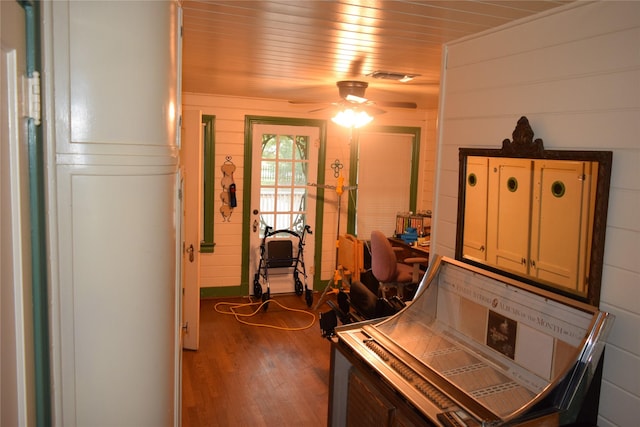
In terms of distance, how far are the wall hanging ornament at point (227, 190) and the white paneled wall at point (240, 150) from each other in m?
0.05

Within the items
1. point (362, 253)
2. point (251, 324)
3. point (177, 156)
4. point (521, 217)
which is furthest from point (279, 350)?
point (177, 156)

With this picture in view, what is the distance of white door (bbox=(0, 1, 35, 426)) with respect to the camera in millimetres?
994

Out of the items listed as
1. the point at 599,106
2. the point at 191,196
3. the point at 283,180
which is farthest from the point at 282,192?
the point at 599,106

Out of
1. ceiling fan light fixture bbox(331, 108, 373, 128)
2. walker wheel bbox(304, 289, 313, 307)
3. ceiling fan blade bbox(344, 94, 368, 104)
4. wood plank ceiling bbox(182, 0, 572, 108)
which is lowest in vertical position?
walker wheel bbox(304, 289, 313, 307)

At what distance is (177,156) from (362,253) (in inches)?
172

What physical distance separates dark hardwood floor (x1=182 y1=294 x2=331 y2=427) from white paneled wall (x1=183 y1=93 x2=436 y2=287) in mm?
725

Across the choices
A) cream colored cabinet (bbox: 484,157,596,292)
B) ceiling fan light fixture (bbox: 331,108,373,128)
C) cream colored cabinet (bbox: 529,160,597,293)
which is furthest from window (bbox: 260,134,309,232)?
cream colored cabinet (bbox: 529,160,597,293)

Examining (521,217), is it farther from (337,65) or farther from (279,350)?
(279,350)

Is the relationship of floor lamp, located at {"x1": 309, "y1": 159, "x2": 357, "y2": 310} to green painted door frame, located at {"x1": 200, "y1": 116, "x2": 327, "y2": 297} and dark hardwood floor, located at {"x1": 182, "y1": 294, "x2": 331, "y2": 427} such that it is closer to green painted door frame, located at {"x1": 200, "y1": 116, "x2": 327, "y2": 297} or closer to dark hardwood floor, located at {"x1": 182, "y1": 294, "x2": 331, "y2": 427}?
green painted door frame, located at {"x1": 200, "y1": 116, "x2": 327, "y2": 297}

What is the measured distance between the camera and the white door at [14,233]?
3.26 ft

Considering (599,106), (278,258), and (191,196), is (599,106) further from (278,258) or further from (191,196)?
(278,258)

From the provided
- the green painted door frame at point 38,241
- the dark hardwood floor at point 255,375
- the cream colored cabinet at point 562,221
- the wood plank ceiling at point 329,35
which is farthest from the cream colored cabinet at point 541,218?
the dark hardwood floor at point 255,375

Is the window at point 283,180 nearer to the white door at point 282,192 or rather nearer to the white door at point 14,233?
the white door at point 282,192

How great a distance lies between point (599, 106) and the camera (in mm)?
1768
